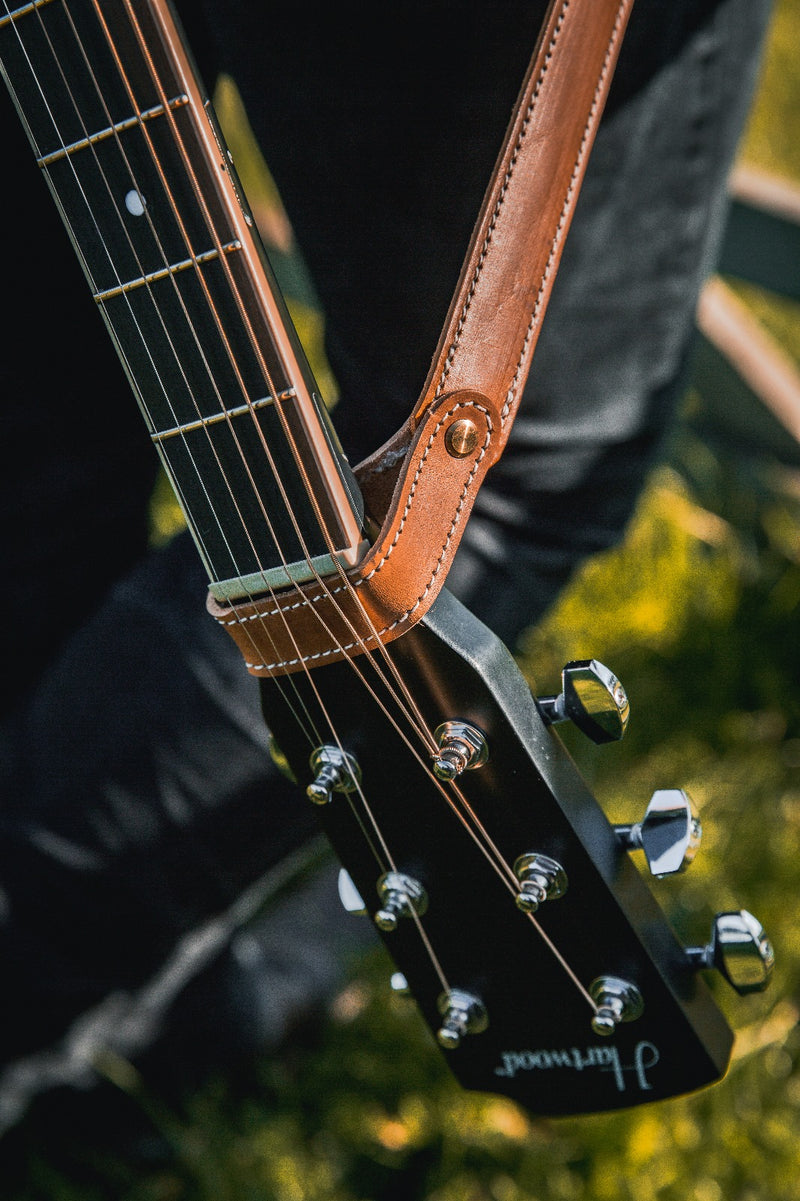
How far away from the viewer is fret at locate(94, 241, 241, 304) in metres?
0.57

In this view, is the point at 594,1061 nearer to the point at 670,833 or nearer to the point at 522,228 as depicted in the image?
the point at 670,833

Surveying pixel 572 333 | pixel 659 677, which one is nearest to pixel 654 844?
pixel 572 333

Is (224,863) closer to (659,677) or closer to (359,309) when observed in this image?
(359,309)

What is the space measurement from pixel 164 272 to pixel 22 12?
17 centimetres

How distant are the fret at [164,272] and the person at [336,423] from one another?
0.23m

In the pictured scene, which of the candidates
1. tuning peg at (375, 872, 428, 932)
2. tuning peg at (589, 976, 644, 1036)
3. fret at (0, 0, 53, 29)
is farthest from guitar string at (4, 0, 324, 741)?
tuning peg at (589, 976, 644, 1036)

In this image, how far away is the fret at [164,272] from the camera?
22.3 inches

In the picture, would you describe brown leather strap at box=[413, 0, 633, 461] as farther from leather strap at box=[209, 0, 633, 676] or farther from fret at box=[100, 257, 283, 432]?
fret at box=[100, 257, 283, 432]

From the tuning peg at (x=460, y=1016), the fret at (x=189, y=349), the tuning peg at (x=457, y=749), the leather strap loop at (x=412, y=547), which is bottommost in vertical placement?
the tuning peg at (x=460, y=1016)

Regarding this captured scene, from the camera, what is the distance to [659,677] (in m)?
1.50

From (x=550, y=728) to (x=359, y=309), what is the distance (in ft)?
1.27

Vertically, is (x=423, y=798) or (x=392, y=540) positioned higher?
(x=392, y=540)

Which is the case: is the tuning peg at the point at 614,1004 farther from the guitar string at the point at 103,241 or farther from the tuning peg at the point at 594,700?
the guitar string at the point at 103,241

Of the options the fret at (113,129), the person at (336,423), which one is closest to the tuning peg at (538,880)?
the person at (336,423)
